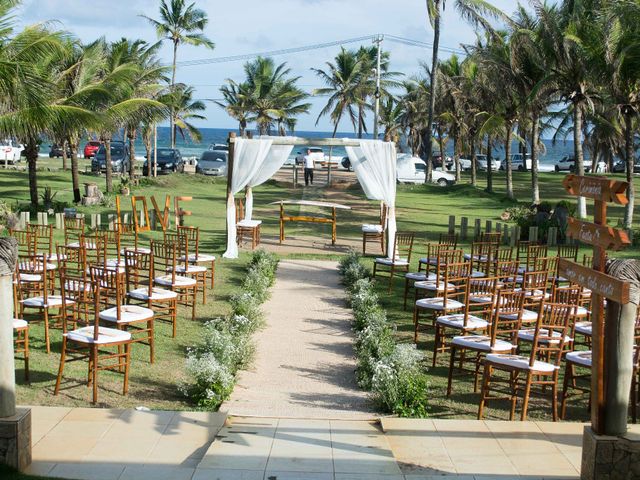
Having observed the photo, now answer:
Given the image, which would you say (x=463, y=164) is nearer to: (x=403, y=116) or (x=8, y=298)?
(x=403, y=116)

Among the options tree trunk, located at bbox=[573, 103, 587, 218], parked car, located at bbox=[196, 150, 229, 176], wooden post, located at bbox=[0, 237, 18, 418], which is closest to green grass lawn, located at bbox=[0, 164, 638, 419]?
wooden post, located at bbox=[0, 237, 18, 418]

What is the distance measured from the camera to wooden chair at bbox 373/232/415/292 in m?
15.3

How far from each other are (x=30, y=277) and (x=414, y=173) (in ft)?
118

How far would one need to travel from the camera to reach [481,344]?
8922 mm

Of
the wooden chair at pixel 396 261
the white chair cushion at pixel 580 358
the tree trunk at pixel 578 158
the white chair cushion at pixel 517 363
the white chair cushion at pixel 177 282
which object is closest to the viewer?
the white chair cushion at pixel 517 363

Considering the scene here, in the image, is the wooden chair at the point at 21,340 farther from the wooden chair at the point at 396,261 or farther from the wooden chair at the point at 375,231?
the wooden chair at the point at 375,231

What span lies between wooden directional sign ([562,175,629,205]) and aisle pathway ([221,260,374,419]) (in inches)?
118

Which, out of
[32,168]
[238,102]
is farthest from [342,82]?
[32,168]

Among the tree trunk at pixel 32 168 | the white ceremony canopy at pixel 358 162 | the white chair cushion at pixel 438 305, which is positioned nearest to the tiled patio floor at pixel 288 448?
the white chair cushion at pixel 438 305

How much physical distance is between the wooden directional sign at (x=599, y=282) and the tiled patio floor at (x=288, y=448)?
144 centimetres

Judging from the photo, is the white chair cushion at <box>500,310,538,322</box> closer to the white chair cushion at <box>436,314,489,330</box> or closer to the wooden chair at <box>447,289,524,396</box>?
the wooden chair at <box>447,289,524,396</box>

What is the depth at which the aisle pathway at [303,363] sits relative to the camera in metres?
8.56

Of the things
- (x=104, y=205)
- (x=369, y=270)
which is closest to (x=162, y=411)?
(x=369, y=270)

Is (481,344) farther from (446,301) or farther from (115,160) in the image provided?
(115,160)
